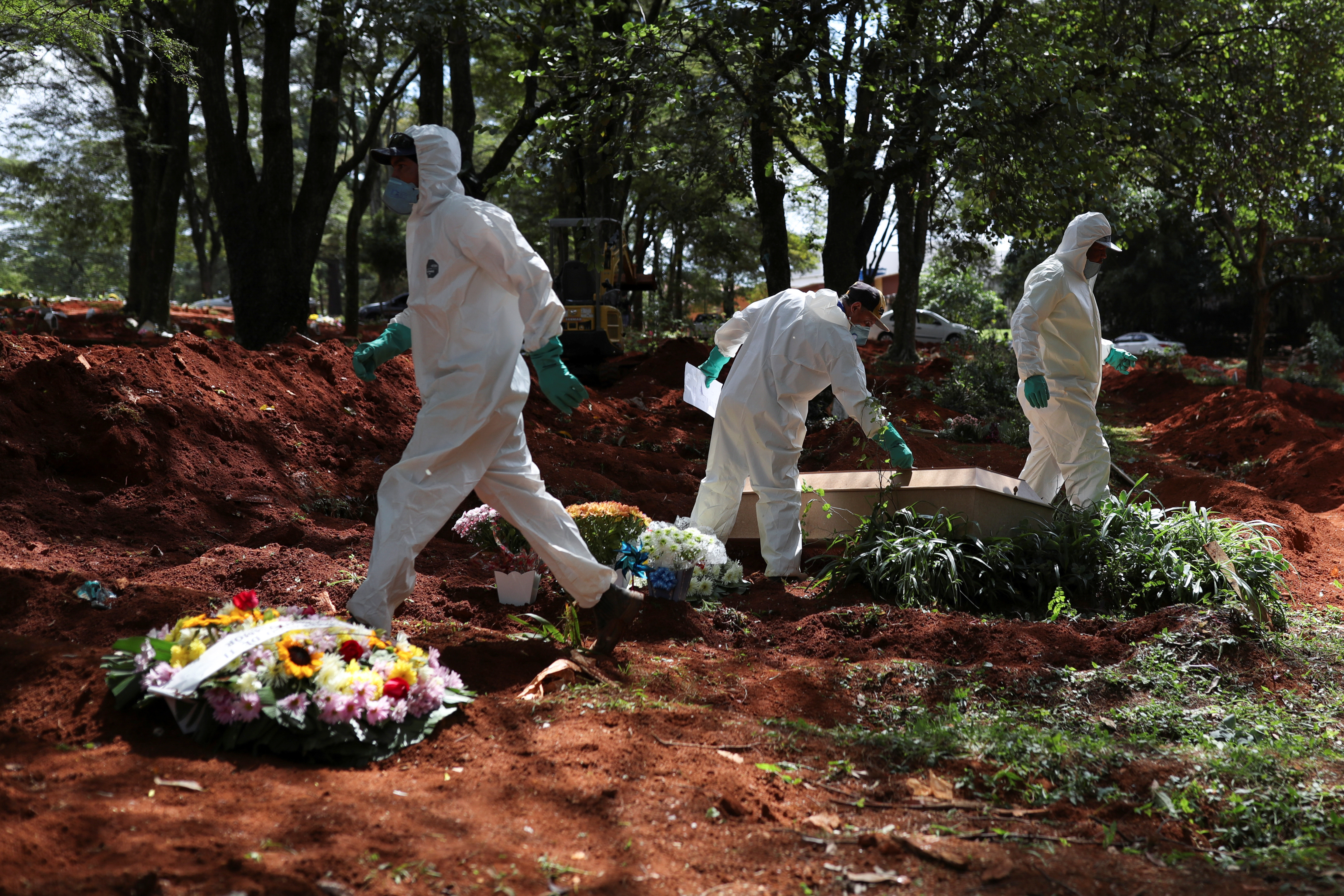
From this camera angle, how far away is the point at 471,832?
229 cm

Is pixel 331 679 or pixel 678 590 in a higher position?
pixel 331 679

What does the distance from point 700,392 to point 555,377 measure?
2107 mm

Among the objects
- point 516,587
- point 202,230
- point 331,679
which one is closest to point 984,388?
point 516,587

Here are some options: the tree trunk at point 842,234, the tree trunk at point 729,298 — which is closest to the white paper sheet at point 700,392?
the tree trunk at point 842,234

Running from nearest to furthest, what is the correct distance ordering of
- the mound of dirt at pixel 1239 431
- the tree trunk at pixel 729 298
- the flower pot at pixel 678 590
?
the flower pot at pixel 678 590 → the mound of dirt at pixel 1239 431 → the tree trunk at pixel 729 298

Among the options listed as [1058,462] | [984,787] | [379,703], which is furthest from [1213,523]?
[379,703]

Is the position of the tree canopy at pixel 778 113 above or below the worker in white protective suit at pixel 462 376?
above

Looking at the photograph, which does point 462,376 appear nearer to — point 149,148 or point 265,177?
point 265,177

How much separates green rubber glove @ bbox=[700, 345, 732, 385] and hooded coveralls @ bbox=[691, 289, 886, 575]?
0.39 metres

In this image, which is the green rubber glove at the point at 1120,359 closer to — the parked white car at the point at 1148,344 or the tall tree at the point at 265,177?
the tall tree at the point at 265,177

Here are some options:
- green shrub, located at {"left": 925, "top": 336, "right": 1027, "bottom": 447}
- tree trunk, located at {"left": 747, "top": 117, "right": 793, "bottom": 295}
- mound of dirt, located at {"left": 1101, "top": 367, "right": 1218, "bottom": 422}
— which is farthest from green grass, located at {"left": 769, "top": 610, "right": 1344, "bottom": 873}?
mound of dirt, located at {"left": 1101, "top": 367, "right": 1218, "bottom": 422}

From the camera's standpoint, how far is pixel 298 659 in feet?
8.81

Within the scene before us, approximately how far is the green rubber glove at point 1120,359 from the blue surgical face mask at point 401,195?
465cm

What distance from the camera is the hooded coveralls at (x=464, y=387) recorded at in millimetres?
3459
